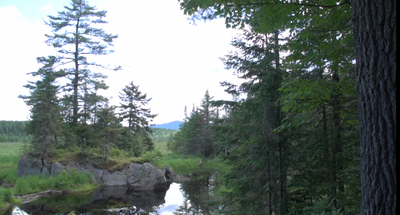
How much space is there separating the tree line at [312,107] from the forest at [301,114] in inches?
0.5

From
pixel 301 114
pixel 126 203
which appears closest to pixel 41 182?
pixel 126 203

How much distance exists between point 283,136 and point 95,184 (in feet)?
43.3

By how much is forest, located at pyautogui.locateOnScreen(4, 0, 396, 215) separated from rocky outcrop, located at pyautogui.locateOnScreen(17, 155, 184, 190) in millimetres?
906

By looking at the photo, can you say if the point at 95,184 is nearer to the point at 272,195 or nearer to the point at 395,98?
the point at 272,195

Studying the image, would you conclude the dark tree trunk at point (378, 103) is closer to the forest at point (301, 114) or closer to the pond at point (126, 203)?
the forest at point (301, 114)

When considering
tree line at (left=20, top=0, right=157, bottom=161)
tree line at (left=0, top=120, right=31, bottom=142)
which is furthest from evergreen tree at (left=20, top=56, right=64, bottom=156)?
tree line at (left=0, top=120, right=31, bottom=142)

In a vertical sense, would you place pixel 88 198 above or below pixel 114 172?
below

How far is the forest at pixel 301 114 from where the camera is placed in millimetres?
2506

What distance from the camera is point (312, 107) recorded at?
16.0ft

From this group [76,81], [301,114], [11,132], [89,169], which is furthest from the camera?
[11,132]

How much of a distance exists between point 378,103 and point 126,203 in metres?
13.1

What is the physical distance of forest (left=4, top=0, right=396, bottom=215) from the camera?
8.22 ft

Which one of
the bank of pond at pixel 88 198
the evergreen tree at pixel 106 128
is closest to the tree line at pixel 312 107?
the bank of pond at pixel 88 198

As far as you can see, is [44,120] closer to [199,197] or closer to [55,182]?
[55,182]
